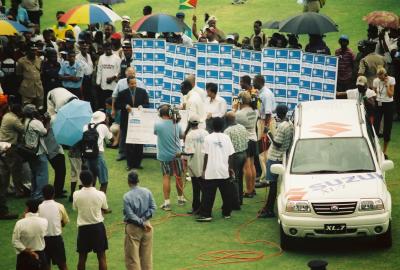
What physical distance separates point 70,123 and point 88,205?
3.87 meters

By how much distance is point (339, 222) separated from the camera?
605 inches

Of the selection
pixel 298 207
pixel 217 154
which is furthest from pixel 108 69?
pixel 298 207

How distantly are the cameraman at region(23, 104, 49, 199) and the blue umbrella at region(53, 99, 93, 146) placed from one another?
1.44 feet

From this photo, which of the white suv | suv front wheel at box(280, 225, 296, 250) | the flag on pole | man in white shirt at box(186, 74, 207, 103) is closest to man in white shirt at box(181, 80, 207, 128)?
man in white shirt at box(186, 74, 207, 103)

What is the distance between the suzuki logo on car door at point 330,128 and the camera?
1681cm

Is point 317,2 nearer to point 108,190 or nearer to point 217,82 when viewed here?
point 217,82

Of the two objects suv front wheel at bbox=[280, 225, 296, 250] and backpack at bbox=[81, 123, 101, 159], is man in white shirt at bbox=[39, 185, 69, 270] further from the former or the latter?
suv front wheel at bbox=[280, 225, 296, 250]

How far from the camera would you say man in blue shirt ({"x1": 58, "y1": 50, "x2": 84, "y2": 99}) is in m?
23.2

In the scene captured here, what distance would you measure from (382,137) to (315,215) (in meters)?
8.14

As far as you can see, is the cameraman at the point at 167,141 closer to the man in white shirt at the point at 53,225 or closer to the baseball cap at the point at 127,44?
the man in white shirt at the point at 53,225

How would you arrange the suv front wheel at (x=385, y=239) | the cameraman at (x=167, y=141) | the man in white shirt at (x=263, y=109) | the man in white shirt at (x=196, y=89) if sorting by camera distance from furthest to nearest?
1. the man in white shirt at (x=196, y=89)
2. the man in white shirt at (x=263, y=109)
3. the cameraman at (x=167, y=141)
4. the suv front wheel at (x=385, y=239)

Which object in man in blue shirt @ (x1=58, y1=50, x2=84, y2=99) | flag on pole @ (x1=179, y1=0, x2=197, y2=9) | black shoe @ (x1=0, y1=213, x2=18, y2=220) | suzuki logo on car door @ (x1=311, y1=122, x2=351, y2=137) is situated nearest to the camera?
suzuki logo on car door @ (x1=311, y1=122, x2=351, y2=137)

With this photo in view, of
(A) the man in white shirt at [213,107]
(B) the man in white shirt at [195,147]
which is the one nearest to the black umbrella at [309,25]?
(A) the man in white shirt at [213,107]

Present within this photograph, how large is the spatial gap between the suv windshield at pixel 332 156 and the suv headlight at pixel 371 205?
37.4 inches
